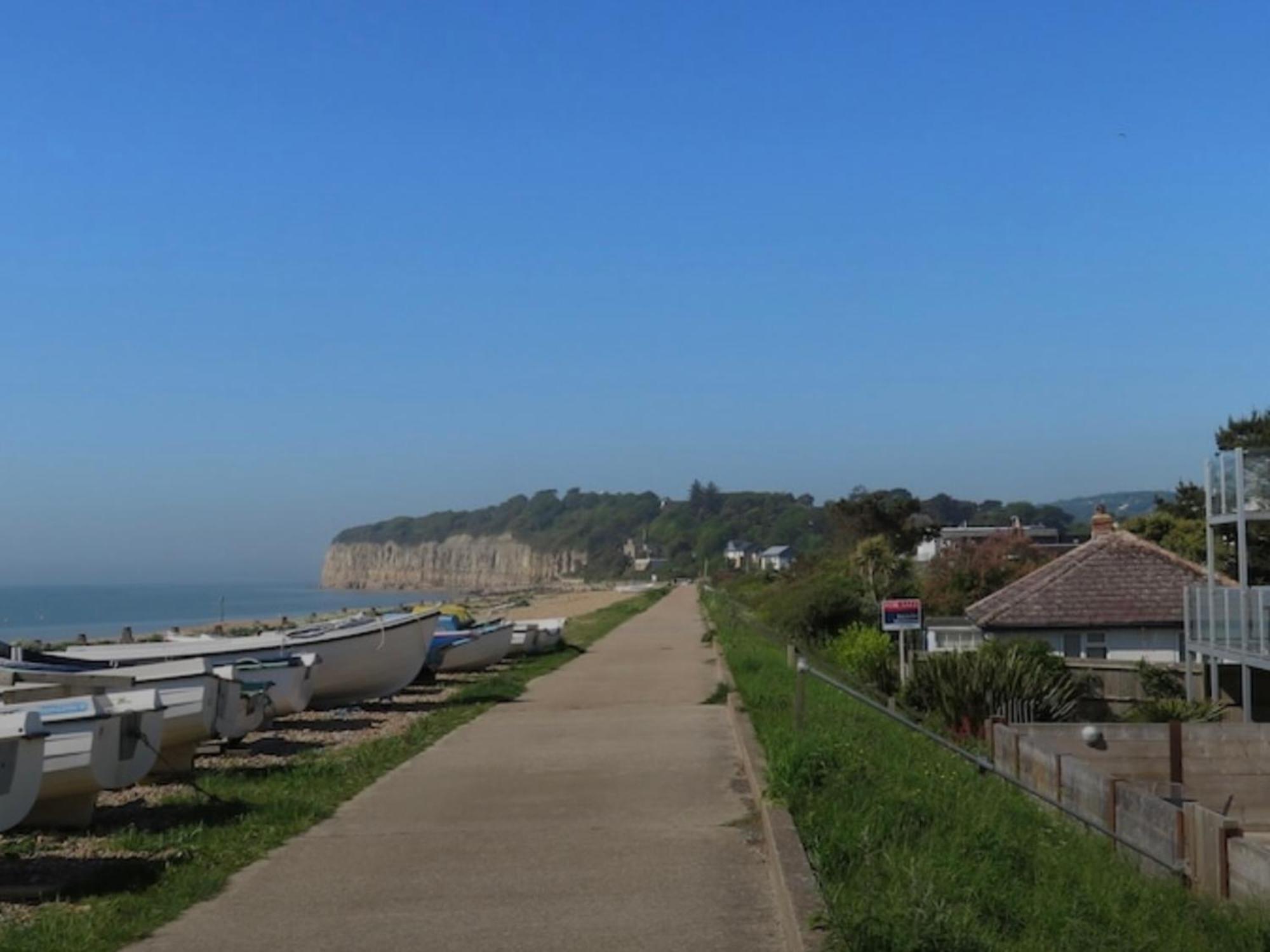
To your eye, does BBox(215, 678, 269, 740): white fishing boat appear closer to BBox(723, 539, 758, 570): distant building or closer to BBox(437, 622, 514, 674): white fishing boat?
BBox(437, 622, 514, 674): white fishing boat

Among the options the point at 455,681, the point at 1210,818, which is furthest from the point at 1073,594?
the point at 1210,818

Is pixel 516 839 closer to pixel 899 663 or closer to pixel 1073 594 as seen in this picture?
pixel 899 663

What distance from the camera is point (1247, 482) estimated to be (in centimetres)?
2580

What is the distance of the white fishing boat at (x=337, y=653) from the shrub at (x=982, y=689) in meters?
8.60

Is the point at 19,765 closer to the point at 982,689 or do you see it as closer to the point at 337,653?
A: the point at 337,653

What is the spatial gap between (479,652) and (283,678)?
39.3ft

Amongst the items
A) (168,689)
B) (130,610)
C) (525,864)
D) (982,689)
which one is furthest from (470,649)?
(130,610)

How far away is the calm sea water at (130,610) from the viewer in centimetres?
7638

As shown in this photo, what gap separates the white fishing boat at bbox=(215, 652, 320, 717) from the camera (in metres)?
17.7

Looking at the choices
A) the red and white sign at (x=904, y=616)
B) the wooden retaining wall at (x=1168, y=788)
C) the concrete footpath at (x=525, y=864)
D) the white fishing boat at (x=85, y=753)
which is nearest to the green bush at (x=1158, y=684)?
the red and white sign at (x=904, y=616)

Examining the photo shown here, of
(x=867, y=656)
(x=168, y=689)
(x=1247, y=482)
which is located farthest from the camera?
(x=867, y=656)

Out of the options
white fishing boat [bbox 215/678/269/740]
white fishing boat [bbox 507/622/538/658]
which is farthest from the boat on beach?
white fishing boat [bbox 215/678/269/740]

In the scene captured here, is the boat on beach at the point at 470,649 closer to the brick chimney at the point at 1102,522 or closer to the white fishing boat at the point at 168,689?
the white fishing boat at the point at 168,689

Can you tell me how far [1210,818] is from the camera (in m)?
11.1
